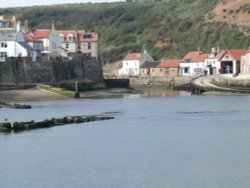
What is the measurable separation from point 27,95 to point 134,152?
40134 mm

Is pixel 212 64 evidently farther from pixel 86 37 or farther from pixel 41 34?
pixel 41 34

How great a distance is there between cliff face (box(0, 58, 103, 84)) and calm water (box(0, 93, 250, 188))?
2434 centimetres

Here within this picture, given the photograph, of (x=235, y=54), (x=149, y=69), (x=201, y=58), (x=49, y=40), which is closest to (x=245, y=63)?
(x=235, y=54)

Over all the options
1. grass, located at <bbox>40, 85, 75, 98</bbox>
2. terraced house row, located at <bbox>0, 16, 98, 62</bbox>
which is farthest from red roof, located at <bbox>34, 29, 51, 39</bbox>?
grass, located at <bbox>40, 85, 75, 98</bbox>

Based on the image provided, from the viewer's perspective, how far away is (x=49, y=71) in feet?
286

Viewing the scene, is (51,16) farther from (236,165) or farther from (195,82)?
(236,165)

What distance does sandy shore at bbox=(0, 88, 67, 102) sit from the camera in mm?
75750

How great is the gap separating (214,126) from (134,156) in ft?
42.1

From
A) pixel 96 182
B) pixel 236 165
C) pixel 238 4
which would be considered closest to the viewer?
pixel 96 182

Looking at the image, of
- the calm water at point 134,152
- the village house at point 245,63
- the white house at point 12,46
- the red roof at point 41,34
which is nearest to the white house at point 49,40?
the red roof at point 41,34

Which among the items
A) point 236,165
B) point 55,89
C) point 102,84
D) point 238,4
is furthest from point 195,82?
point 236,165

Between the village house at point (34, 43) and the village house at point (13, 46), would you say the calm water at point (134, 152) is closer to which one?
the village house at point (13, 46)

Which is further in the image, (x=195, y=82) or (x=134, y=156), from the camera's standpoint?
(x=195, y=82)

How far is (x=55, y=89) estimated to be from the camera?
7931 centimetres
